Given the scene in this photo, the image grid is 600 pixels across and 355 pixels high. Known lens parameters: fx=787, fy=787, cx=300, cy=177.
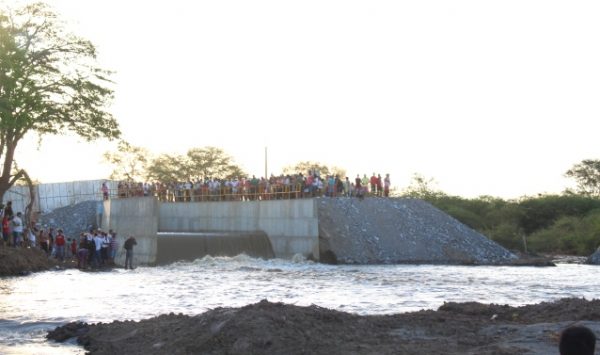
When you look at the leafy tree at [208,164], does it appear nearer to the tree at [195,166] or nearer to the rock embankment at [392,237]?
the tree at [195,166]

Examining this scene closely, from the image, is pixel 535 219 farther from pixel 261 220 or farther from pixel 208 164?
pixel 208 164

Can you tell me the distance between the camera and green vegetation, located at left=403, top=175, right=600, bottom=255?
1857 inches

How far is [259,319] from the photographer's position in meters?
10.2

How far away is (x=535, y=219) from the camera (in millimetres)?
56812

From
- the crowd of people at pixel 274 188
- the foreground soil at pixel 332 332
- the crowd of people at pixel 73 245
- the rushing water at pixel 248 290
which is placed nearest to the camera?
the foreground soil at pixel 332 332

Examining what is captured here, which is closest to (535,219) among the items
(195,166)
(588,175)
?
(588,175)

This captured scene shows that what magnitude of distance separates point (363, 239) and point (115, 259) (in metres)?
11.3

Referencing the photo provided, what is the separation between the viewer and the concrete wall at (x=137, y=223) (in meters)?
35.9

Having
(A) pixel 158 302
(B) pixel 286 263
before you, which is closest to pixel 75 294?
(A) pixel 158 302

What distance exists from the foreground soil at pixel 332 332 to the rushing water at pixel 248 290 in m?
1.00

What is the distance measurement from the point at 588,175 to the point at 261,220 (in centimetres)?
4337

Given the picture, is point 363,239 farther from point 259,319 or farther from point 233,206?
point 259,319

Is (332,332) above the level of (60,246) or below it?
below

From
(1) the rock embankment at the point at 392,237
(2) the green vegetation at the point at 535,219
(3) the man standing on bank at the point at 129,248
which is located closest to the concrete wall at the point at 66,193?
(3) the man standing on bank at the point at 129,248
